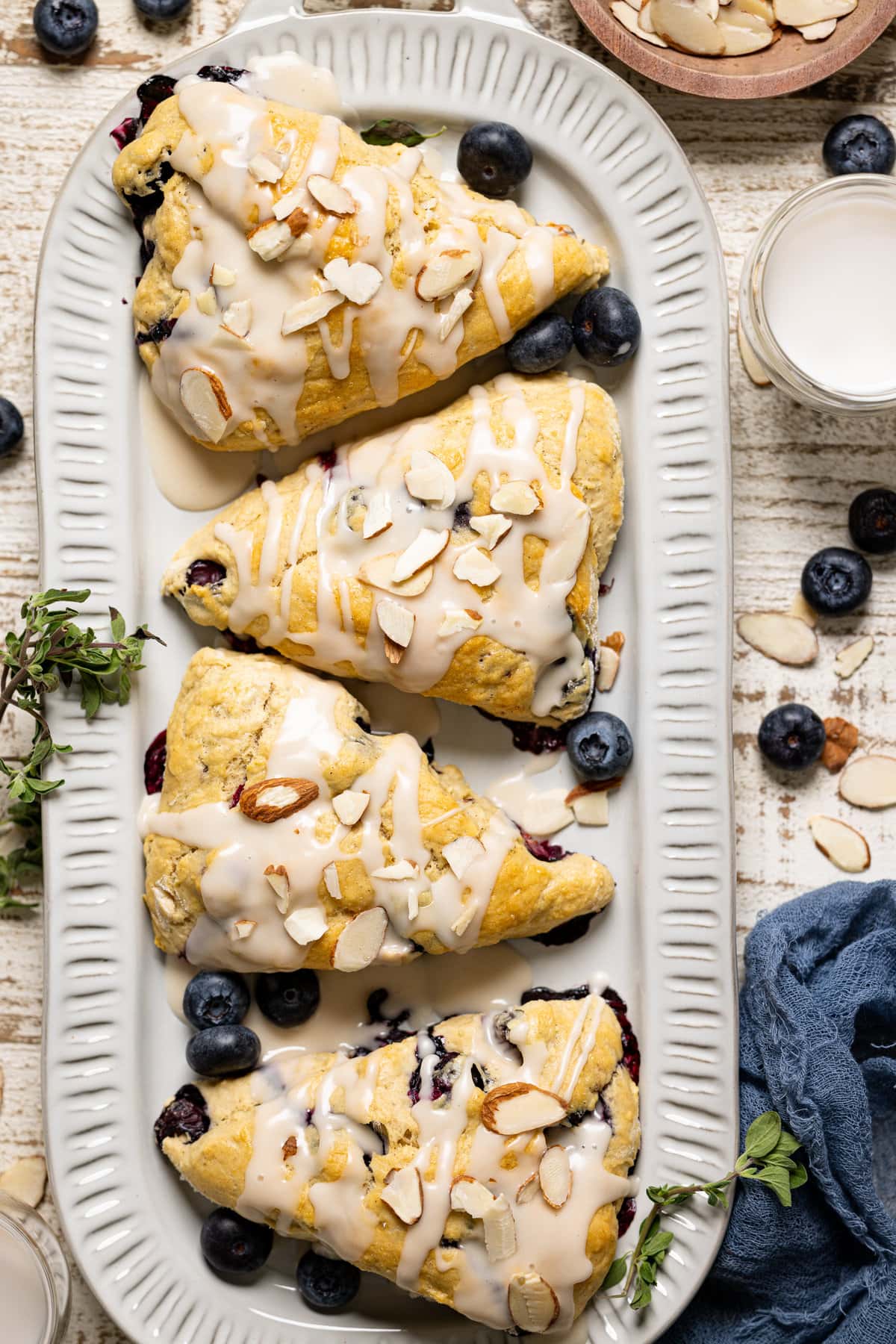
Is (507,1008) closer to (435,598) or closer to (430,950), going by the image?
(430,950)

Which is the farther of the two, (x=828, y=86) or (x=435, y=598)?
(x=828, y=86)

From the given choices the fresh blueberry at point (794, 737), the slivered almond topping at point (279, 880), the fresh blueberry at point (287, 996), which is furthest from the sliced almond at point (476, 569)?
the fresh blueberry at point (287, 996)

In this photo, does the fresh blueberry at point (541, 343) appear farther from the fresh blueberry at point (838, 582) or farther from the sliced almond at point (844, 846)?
the sliced almond at point (844, 846)

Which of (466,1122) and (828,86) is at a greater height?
(828,86)

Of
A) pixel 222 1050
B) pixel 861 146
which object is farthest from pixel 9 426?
pixel 861 146

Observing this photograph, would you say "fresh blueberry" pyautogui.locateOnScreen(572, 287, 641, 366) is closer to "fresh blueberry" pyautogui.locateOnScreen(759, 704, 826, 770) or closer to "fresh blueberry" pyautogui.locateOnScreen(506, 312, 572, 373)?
"fresh blueberry" pyautogui.locateOnScreen(506, 312, 572, 373)

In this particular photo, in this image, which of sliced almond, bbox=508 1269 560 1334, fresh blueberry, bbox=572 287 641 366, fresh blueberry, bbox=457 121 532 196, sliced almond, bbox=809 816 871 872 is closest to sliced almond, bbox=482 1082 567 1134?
sliced almond, bbox=508 1269 560 1334

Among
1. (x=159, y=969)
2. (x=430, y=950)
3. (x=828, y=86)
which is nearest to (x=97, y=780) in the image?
(x=159, y=969)
